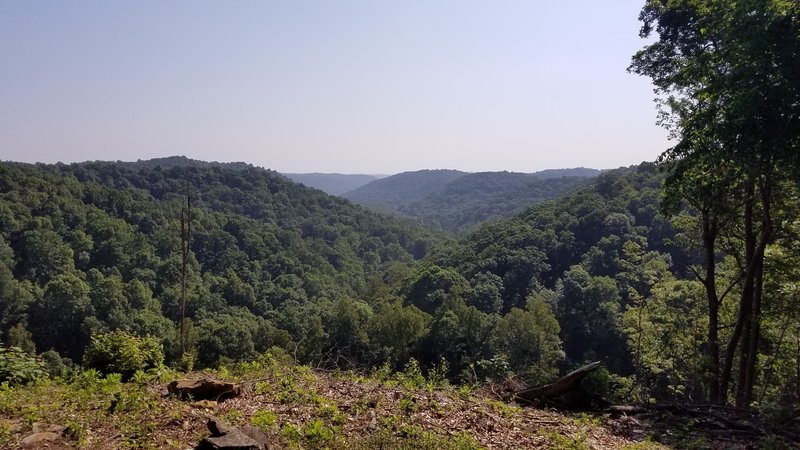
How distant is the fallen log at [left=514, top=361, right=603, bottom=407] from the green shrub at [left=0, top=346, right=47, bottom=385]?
7487 millimetres

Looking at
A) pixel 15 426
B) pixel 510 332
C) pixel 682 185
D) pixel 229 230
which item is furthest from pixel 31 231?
pixel 682 185

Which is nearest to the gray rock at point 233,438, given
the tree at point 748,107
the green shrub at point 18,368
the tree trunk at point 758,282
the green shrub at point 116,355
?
the green shrub at point 116,355

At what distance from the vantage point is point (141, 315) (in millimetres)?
46562

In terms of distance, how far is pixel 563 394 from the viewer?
7969 mm

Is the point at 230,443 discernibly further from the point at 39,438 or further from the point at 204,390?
the point at 204,390

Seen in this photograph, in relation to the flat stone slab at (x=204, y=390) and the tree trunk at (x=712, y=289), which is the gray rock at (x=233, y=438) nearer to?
the flat stone slab at (x=204, y=390)

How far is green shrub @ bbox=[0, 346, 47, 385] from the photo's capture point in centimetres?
712

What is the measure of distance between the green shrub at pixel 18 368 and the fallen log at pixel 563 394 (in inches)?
295

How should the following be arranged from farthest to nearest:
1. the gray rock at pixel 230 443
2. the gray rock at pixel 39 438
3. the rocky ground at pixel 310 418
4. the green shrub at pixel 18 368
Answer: the green shrub at pixel 18 368, the rocky ground at pixel 310 418, the gray rock at pixel 39 438, the gray rock at pixel 230 443

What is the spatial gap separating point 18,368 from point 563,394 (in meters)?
8.43

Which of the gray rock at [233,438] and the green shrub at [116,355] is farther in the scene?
the green shrub at [116,355]

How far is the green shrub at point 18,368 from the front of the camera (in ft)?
23.4

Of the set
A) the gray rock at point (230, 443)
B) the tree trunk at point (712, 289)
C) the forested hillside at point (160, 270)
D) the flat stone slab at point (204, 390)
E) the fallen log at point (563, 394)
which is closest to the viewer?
the gray rock at point (230, 443)

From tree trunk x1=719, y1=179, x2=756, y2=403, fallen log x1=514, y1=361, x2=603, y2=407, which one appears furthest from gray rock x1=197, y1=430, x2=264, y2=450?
tree trunk x1=719, y1=179, x2=756, y2=403
